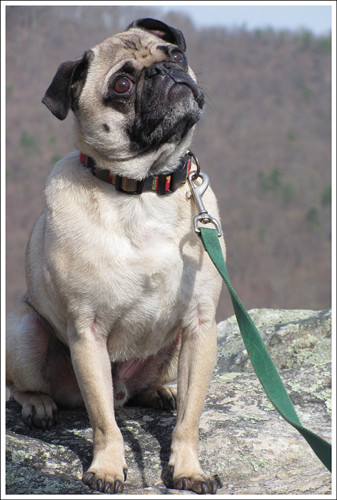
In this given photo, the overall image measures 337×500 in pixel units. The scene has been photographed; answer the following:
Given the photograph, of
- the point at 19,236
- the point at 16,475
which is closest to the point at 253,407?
the point at 16,475

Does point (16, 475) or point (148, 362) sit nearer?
point (16, 475)

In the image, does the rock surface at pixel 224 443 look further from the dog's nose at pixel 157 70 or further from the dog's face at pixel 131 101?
the dog's nose at pixel 157 70

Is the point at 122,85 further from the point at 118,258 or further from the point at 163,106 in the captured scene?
the point at 118,258

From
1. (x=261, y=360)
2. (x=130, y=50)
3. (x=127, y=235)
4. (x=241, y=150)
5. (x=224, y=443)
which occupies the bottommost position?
(x=224, y=443)

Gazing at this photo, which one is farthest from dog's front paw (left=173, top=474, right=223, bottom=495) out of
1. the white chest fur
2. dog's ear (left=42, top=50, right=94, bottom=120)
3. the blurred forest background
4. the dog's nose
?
the blurred forest background

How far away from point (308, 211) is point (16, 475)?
32311 millimetres

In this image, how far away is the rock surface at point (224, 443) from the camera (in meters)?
3.02

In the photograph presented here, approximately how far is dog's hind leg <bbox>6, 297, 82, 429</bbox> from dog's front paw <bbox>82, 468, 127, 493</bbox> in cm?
100

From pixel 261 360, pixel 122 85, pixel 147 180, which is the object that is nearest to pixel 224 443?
pixel 261 360

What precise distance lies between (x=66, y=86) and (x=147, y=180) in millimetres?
639

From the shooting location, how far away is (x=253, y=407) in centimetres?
385

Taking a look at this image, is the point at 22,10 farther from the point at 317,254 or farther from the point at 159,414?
the point at 159,414

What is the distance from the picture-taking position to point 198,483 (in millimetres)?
2980

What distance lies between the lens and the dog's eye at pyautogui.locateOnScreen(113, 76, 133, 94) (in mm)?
3287
